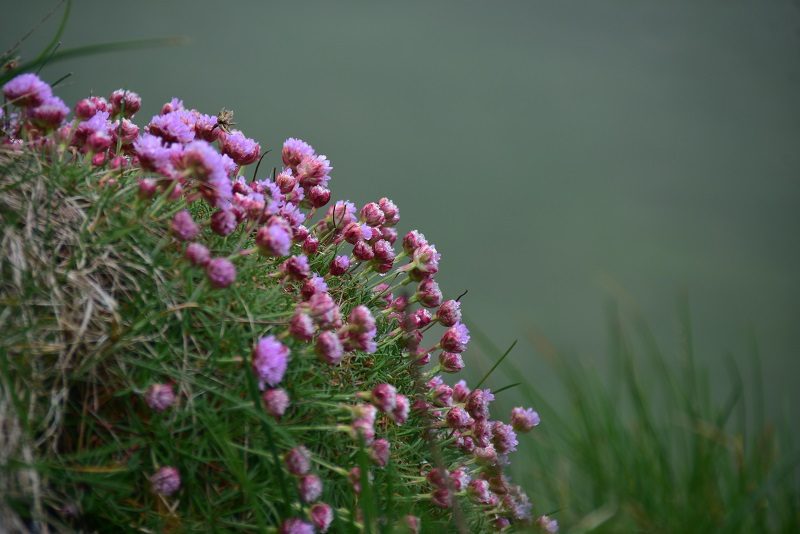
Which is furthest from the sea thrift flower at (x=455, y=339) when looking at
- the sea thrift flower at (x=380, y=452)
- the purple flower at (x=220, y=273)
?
the purple flower at (x=220, y=273)

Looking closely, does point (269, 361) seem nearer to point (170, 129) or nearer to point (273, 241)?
point (273, 241)

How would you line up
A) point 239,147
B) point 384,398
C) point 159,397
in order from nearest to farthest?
point 159,397
point 384,398
point 239,147

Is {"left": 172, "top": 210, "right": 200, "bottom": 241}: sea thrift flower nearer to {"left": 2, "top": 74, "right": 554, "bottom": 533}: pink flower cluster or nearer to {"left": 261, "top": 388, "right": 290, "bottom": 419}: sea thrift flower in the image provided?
{"left": 2, "top": 74, "right": 554, "bottom": 533}: pink flower cluster

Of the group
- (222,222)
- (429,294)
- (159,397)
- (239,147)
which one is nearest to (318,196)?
(239,147)

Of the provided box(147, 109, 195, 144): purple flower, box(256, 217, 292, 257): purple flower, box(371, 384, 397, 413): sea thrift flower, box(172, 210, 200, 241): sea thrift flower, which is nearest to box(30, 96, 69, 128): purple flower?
box(147, 109, 195, 144): purple flower

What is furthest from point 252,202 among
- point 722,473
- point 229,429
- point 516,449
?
point 722,473

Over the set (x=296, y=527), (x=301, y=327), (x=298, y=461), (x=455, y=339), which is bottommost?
(x=296, y=527)
